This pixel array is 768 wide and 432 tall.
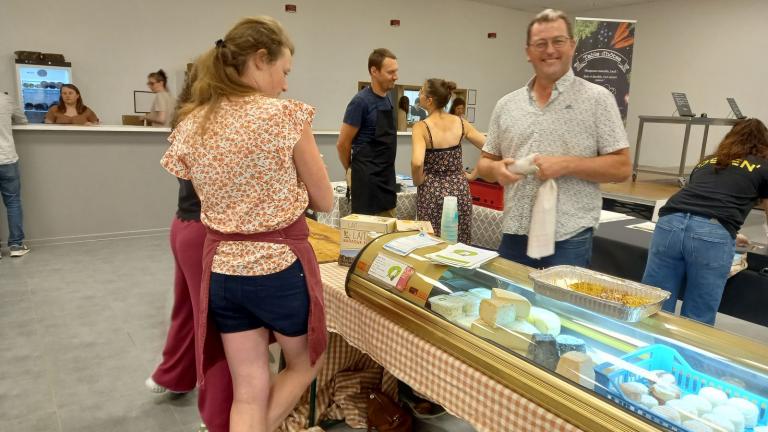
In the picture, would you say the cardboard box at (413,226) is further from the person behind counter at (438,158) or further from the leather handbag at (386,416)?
the person behind counter at (438,158)

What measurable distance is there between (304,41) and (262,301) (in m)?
6.76

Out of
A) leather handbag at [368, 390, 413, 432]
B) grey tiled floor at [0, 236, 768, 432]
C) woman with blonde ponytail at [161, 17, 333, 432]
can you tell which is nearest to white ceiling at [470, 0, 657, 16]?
grey tiled floor at [0, 236, 768, 432]

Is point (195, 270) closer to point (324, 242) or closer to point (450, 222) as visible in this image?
point (324, 242)

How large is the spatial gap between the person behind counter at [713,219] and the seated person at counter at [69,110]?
18.8ft

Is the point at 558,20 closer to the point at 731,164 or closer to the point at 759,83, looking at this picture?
the point at 731,164

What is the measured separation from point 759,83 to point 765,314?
7.47 m

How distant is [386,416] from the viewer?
2271 mm

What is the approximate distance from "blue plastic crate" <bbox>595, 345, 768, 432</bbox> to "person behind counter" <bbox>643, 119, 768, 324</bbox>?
5.54 ft

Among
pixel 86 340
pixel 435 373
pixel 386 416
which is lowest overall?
pixel 86 340

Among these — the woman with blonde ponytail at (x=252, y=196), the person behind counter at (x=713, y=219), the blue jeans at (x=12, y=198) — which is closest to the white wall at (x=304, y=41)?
the blue jeans at (x=12, y=198)

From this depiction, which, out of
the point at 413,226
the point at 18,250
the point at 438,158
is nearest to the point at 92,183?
the point at 18,250

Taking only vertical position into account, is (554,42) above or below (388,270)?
above

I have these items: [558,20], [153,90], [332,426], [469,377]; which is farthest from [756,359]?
[153,90]

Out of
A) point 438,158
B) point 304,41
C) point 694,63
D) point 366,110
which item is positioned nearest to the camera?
point 366,110
